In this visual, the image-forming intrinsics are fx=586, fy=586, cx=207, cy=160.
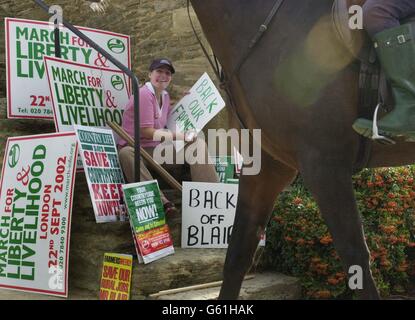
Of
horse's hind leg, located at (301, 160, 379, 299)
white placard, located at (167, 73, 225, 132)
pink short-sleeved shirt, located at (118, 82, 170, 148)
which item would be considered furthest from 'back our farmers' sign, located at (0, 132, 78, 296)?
horse's hind leg, located at (301, 160, 379, 299)

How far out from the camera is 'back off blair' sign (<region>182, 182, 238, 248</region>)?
4922 mm

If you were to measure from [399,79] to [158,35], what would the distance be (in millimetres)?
5365

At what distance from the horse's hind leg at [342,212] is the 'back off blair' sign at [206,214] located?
2235 millimetres

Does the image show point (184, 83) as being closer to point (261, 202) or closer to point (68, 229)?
point (68, 229)

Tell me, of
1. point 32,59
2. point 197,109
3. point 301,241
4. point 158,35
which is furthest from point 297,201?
point 158,35

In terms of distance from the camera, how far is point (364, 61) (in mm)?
2830

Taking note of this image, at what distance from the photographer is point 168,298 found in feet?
Result: 13.7

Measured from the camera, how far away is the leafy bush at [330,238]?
4.86 m

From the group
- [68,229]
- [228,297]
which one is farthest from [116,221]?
[228,297]

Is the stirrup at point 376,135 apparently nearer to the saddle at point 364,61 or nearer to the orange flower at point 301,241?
the saddle at point 364,61

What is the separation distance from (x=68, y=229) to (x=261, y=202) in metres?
1.80

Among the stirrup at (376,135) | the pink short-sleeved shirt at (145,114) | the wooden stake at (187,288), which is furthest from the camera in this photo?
the pink short-sleeved shirt at (145,114)
